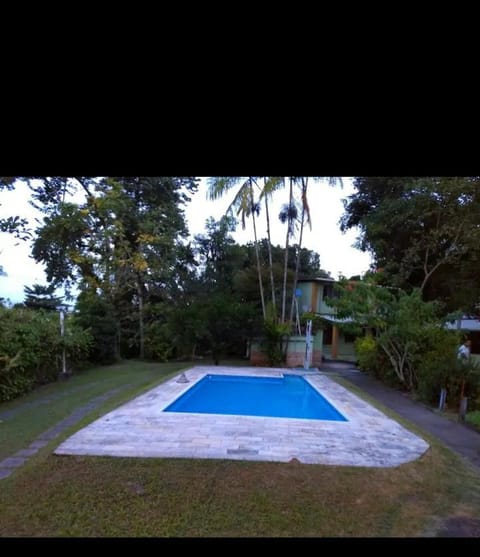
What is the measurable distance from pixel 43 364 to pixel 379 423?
26.6 feet

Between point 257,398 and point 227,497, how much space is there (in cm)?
673

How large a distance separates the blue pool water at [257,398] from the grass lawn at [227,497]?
2.84 metres

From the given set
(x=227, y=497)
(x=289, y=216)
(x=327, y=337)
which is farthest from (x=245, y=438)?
(x=327, y=337)

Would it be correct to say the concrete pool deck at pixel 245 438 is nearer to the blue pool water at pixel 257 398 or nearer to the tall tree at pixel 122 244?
the blue pool water at pixel 257 398

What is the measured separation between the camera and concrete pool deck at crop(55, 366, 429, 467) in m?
4.66

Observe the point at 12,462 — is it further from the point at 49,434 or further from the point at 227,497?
the point at 227,497

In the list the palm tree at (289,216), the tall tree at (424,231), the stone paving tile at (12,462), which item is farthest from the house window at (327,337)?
the stone paving tile at (12,462)

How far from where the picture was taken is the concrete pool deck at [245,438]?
4664 mm

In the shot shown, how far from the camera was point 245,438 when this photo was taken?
17.6 feet

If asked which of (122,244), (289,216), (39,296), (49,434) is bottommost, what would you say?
(49,434)

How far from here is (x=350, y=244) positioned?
678 inches

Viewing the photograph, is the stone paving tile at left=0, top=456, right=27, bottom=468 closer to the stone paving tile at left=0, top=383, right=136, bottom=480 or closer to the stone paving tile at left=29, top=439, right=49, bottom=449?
the stone paving tile at left=0, top=383, right=136, bottom=480
